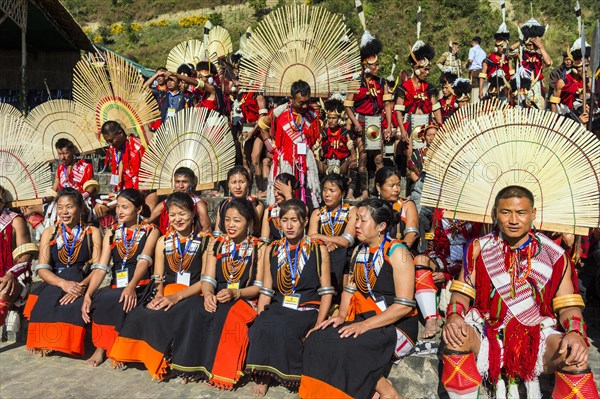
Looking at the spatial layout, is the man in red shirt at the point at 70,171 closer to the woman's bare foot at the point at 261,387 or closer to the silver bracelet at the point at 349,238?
the silver bracelet at the point at 349,238

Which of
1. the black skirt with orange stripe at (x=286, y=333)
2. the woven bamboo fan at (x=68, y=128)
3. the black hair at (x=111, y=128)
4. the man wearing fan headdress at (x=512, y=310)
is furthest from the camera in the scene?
the woven bamboo fan at (x=68, y=128)

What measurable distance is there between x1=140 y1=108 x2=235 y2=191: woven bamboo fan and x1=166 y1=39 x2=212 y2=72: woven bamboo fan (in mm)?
5240

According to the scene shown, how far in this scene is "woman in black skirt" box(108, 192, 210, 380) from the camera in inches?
158

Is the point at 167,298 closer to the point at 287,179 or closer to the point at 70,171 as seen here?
the point at 287,179

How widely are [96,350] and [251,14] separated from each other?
35191mm

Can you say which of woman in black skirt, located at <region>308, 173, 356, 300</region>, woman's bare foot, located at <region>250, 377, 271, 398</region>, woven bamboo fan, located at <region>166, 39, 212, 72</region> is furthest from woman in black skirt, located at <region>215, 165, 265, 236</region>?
woven bamboo fan, located at <region>166, 39, 212, 72</region>

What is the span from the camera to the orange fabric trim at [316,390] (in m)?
3.29

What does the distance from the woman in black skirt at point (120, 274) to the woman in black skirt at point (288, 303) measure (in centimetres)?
110

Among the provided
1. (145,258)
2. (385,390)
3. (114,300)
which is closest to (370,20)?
(145,258)

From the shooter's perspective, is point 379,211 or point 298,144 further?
point 298,144

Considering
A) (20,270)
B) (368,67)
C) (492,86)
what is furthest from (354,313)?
(492,86)

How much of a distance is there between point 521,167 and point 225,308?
2.25 metres

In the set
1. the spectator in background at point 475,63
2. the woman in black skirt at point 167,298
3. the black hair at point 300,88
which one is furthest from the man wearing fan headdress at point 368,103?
the spectator in background at point 475,63

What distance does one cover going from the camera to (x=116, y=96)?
256 inches
